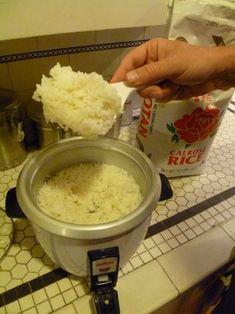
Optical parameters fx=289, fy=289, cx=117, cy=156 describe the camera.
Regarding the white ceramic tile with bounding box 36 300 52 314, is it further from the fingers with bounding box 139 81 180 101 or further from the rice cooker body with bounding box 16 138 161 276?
the fingers with bounding box 139 81 180 101

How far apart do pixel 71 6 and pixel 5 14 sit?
0.36 ft

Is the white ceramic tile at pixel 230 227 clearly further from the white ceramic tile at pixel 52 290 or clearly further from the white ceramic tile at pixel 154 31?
the white ceramic tile at pixel 154 31

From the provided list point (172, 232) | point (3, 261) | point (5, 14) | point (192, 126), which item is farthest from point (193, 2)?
point (3, 261)

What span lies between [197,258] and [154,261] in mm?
88

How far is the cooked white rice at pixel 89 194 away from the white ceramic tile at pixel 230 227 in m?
0.24

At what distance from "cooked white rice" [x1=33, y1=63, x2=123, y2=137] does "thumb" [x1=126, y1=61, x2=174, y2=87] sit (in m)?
0.05

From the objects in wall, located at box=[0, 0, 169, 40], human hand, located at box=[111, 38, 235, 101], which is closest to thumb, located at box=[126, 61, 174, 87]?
human hand, located at box=[111, 38, 235, 101]

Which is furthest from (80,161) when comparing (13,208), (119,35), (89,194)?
(119,35)

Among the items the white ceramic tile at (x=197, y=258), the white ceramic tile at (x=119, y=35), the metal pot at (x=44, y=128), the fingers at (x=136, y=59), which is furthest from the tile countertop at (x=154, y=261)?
the white ceramic tile at (x=119, y=35)

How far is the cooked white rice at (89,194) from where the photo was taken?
508 millimetres

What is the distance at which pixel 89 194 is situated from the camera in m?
0.56

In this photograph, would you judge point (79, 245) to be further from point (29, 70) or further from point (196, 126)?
point (29, 70)

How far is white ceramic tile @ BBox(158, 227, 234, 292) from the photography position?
55 cm

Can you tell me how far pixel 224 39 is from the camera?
609 mm
